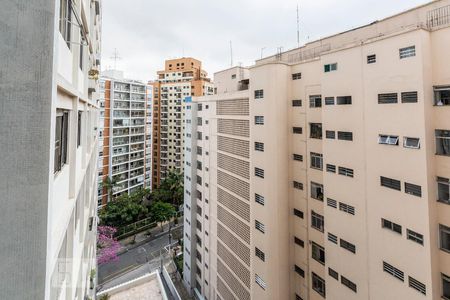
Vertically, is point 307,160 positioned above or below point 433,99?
below

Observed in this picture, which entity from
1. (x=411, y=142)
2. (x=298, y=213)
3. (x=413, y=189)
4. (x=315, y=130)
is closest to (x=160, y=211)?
(x=298, y=213)

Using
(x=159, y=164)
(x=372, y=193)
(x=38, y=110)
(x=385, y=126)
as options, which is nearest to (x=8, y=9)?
(x=38, y=110)

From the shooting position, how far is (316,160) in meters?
15.0

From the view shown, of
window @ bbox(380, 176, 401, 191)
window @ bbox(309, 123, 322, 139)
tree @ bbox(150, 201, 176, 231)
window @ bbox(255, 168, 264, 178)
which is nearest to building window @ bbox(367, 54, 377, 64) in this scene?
window @ bbox(309, 123, 322, 139)

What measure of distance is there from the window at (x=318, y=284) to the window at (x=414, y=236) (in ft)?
20.2

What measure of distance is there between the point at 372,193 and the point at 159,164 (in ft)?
168

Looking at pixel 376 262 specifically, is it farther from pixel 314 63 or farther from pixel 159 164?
pixel 159 164

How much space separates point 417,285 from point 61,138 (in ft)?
42.8

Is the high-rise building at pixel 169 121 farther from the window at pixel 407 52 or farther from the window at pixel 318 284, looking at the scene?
the window at pixel 407 52

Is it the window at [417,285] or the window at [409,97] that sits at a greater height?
the window at [409,97]

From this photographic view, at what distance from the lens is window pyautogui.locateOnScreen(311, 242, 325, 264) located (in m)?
14.7

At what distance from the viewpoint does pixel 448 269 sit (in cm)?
952

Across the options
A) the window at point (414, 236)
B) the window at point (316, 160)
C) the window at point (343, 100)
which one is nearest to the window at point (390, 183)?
the window at point (414, 236)

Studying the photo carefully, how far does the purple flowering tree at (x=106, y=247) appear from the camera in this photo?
29812mm
